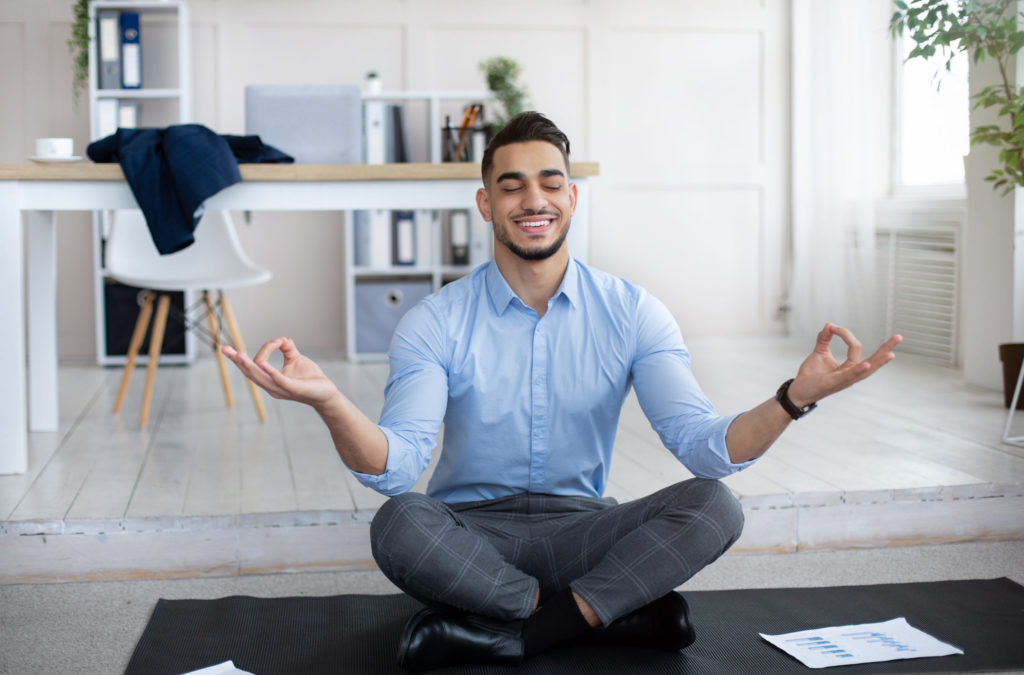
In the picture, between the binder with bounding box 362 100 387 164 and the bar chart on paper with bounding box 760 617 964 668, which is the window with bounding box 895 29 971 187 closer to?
the binder with bounding box 362 100 387 164

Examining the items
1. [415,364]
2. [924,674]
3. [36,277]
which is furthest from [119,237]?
[924,674]

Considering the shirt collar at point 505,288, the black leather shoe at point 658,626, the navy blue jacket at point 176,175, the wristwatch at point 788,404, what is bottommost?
the black leather shoe at point 658,626

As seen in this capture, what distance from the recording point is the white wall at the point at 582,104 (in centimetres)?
492

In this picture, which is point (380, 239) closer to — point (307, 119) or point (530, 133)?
point (307, 119)

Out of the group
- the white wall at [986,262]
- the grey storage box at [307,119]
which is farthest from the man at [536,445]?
the white wall at [986,262]

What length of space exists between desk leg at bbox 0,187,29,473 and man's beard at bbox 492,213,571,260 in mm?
1359

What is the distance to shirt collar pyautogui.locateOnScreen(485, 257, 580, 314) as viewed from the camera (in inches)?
73.4

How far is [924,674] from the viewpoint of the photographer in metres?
1.69

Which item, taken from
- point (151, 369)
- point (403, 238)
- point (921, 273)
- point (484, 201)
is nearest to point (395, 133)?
point (403, 238)

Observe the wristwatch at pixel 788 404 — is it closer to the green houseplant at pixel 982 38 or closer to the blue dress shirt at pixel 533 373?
the blue dress shirt at pixel 533 373

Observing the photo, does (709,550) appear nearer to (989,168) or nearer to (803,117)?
(989,168)

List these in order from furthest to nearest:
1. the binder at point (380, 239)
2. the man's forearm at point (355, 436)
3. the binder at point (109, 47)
A: the binder at point (380, 239) → the binder at point (109, 47) → the man's forearm at point (355, 436)

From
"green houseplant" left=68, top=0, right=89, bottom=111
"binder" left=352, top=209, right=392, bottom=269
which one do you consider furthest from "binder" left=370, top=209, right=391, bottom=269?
"green houseplant" left=68, top=0, right=89, bottom=111

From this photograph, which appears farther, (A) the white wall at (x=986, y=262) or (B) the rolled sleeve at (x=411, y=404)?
(A) the white wall at (x=986, y=262)
